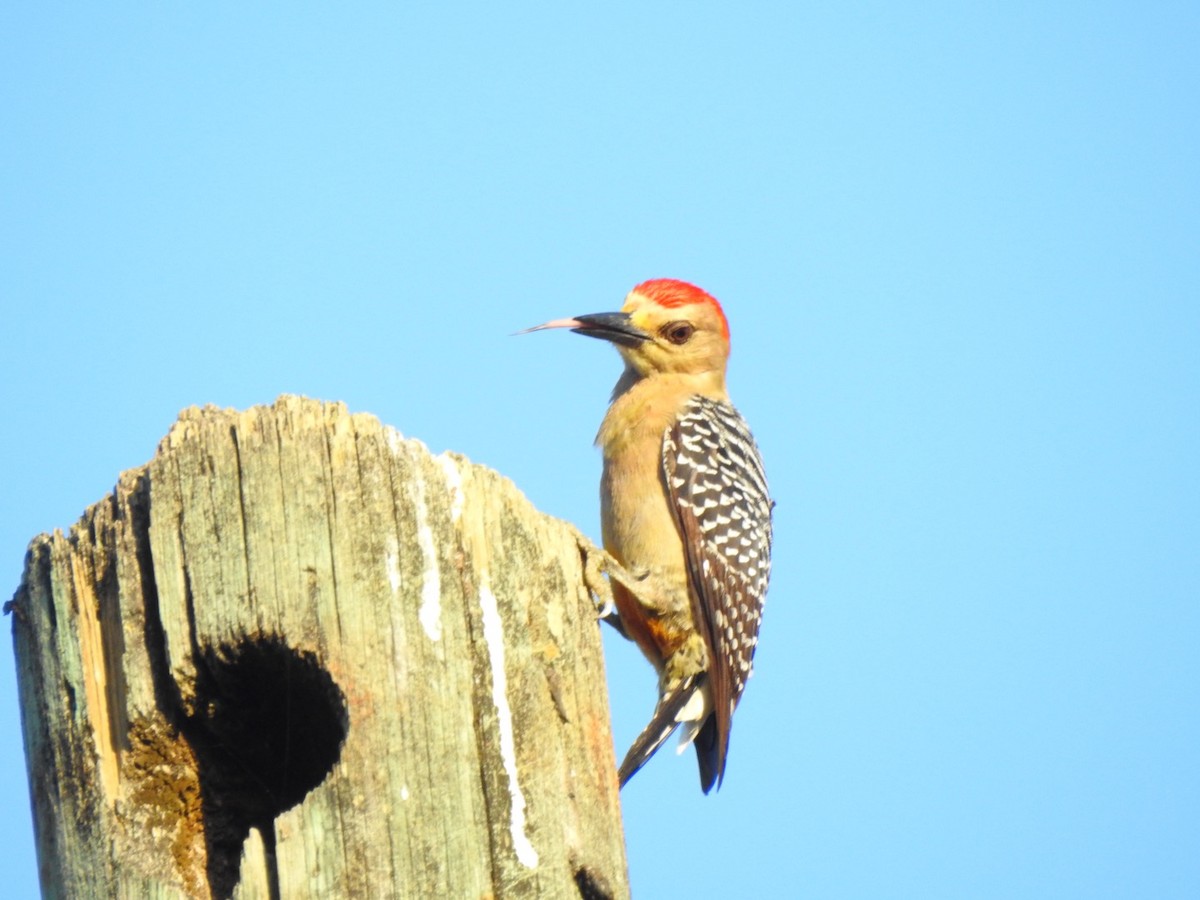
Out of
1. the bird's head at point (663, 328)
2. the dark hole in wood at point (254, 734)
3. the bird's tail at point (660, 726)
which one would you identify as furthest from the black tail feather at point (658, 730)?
the bird's head at point (663, 328)

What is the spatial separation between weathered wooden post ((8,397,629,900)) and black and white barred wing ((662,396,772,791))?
8.22ft

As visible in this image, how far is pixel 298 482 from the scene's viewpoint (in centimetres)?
376

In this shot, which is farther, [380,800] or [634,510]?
[634,510]

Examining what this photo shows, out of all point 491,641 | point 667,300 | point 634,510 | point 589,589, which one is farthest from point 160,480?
point 667,300

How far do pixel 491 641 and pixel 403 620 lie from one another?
265mm

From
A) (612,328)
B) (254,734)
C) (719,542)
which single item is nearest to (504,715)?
(254,734)

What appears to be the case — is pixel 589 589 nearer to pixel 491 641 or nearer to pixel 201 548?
pixel 491 641

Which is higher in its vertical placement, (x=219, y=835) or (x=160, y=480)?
(x=160, y=480)

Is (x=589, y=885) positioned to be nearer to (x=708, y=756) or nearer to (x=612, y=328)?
(x=708, y=756)

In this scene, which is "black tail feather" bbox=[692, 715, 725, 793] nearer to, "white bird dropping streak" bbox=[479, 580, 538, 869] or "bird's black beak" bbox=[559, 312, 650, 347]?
"bird's black beak" bbox=[559, 312, 650, 347]

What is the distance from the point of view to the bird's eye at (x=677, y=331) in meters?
7.48

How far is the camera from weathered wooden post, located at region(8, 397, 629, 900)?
3559mm

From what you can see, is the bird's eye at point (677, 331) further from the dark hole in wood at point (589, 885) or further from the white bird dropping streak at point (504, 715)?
the dark hole in wood at point (589, 885)

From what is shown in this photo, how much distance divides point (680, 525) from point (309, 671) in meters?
3.10
